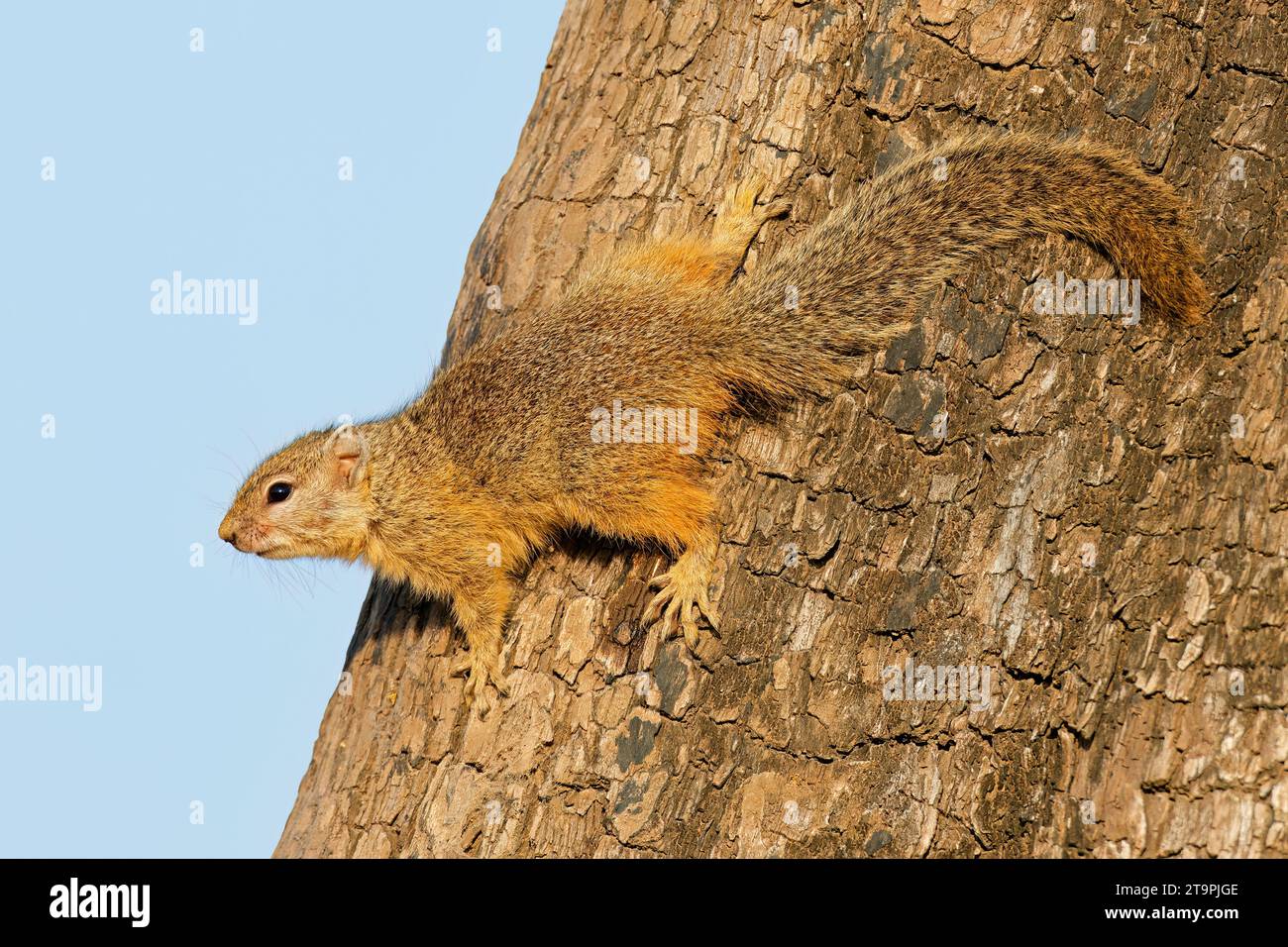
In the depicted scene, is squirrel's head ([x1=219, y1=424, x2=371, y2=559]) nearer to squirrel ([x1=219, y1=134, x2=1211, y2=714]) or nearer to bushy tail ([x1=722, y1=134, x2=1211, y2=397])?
squirrel ([x1=219, y1=134, x2=1211, y2=714])

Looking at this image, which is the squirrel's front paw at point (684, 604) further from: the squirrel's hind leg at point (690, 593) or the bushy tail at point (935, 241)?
the bushy tail at point (935, 241)

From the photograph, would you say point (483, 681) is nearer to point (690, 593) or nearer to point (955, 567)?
point (690, 593)

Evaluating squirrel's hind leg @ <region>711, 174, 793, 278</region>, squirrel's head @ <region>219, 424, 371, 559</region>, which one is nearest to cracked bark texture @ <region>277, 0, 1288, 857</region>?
squirrel's hind leg @ <region>711, 174, 793, 278</region>

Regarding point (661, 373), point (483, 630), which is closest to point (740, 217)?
point (661, 373)

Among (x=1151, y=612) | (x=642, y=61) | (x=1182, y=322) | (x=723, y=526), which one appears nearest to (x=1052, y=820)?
(x=1151, y=612)

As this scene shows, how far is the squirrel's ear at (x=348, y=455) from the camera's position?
641 cm

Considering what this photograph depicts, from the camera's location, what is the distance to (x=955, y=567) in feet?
15.9

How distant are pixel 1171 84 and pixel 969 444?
73.5 inches

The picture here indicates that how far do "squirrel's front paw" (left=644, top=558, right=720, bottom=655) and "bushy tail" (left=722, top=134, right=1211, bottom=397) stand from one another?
0.91 m

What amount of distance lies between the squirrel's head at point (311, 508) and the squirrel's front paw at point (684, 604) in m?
1.94

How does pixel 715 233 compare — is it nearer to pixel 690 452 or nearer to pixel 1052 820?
pixel 690 452

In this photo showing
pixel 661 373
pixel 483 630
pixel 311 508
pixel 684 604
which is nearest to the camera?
pixel 684 604

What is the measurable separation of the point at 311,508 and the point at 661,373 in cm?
217

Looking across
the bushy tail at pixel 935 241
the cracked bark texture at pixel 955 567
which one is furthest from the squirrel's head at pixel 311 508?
the bushy tail at pixel 935 241
